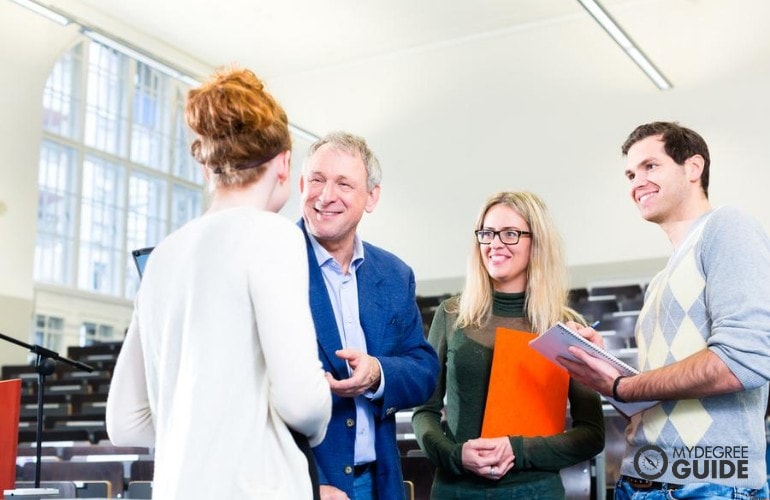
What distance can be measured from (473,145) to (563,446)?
1015 cm

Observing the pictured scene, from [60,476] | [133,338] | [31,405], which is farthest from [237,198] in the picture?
[31,405]

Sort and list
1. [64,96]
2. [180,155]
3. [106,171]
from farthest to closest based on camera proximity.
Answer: [180,155] → [106,171] → [64,96]

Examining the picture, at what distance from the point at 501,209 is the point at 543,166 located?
945cm

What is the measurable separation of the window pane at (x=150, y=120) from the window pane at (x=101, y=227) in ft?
2.25

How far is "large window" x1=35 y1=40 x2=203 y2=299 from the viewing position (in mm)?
12219

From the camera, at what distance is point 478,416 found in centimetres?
210

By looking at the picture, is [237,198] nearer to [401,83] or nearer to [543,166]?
[543,166]

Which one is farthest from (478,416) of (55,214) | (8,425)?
(55,214)

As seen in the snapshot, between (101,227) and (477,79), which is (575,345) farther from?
(101,227)

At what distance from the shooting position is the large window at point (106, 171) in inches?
481

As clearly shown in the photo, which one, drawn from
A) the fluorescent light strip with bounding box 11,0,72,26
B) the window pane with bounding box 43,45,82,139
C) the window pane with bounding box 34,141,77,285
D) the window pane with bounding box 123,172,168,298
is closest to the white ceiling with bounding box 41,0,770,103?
the window pane with bounding box 43,45,82,139

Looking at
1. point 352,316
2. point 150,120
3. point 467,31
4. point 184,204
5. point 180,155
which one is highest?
point 467,31

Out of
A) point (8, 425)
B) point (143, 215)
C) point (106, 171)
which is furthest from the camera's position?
point (143, 215)

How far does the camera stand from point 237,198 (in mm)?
1426
